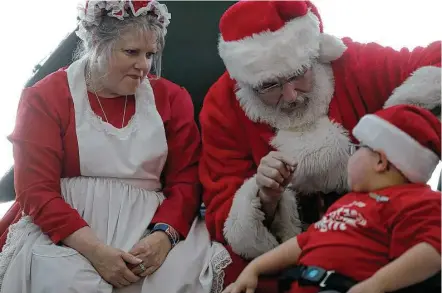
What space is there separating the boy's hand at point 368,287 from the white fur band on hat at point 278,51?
536 millimetres

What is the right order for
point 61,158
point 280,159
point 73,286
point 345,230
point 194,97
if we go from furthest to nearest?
point 194,97, point 61,158, point 73,286, point 280,159, point 345,230

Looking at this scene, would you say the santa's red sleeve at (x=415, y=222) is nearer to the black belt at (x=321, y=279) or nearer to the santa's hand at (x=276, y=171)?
the black belt at (x=321, y=279)

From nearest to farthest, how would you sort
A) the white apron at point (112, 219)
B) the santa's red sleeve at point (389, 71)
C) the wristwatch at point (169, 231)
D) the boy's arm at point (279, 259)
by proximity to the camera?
1. the boy's arm at point (279, 259)
2. the santa's red sleeve at point (389, 71)
3. the white apron at point (112, 219)
4. the wristwatch at point (169, 231)

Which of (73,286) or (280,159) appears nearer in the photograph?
(280,159)

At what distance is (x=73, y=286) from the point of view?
4.58 feet

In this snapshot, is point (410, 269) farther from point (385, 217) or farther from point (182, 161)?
point (182, 161)

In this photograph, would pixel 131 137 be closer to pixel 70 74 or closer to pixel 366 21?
pixel 70 74

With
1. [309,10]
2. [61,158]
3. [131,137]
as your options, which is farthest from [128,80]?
[309,10]

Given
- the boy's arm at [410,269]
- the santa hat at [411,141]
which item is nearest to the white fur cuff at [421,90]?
the santa hat at [411,141]

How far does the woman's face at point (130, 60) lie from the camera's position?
1.58 metres

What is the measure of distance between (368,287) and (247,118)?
2.07 feet

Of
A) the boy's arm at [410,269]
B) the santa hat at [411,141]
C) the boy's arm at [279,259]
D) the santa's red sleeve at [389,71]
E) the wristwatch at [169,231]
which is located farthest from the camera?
the wristwatch at [169,231]

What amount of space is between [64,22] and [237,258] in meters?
1.23

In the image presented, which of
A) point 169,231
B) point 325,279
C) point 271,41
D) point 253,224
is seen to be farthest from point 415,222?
point 169,231
